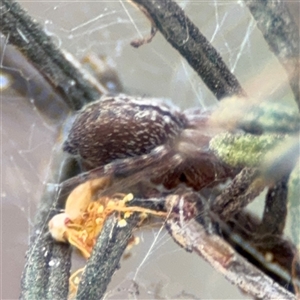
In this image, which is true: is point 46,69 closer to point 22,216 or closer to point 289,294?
point 22,216

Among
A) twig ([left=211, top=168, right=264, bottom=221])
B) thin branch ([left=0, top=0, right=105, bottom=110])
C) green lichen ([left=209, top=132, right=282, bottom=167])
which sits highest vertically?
thin branch ([left=0, top=0, right=105, bottom=110])

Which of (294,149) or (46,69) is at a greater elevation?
(46,69)

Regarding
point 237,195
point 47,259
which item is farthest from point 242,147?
point 47,259

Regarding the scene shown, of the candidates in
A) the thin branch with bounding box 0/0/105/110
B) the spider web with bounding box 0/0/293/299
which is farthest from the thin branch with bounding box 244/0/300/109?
the thin branch with bounding box 0/0/105/110

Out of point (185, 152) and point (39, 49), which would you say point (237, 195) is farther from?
point (39, 49)

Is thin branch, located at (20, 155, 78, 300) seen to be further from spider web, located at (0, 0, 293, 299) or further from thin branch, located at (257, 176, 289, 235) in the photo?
thin branch, located at (257, 176, 289, 235)

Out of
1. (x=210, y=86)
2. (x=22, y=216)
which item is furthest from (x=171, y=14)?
(x=22, y=216)
